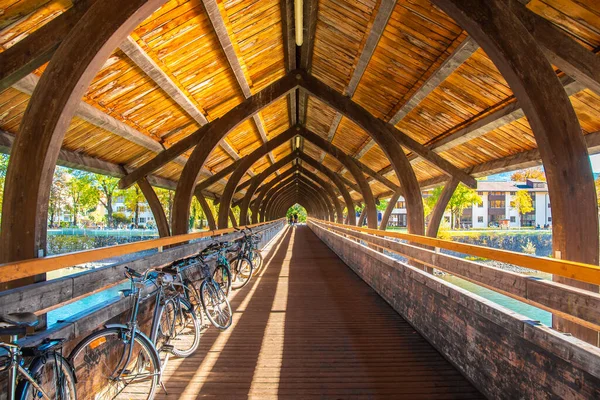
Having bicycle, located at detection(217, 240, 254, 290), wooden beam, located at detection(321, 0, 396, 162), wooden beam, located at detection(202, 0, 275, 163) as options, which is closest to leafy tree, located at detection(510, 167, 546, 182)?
wooden beam, located at detection(321, 0, 396, 162)

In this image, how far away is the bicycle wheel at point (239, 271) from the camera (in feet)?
28.7

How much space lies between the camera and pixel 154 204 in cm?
1222

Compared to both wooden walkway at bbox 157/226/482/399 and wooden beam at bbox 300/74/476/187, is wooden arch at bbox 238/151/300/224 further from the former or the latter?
wooden walkway at bbox 157/226/482/399

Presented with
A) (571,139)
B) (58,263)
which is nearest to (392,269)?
(571,139)

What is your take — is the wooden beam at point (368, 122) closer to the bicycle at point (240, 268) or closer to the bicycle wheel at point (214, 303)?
the bicycle at point (240, 268)

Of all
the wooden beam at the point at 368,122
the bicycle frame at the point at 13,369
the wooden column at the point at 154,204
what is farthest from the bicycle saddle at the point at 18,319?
the wooden column at the point at 154,204

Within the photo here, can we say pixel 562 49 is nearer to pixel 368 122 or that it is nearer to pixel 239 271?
pixel 368 122

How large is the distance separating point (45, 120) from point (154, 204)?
8.08 meters

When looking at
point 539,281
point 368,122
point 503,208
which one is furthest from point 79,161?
→ point 503,208

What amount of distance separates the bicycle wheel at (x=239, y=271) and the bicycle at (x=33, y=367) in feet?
19.8

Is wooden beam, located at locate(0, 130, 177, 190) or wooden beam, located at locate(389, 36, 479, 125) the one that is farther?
wooden beam, located at locate(0, 130, 177, 190)

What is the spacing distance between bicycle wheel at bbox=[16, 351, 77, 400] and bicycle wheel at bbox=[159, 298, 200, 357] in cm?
141

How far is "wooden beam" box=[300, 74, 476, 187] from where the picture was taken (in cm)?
957

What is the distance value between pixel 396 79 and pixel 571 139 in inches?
153
